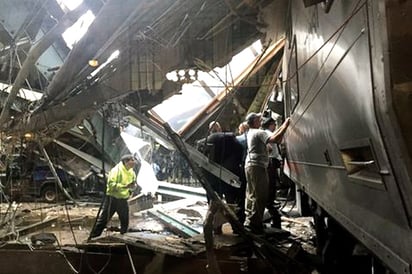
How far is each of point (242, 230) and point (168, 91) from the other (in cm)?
320

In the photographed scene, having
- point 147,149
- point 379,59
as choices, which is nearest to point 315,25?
point 379,59

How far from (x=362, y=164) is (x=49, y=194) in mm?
13130

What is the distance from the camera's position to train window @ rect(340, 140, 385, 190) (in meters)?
2.11

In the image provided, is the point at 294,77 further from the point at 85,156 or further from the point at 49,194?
the point at 49,194

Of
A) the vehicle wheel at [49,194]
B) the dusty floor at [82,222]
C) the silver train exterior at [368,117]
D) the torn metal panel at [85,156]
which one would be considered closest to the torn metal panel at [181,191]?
the dusty floor at [82,222]

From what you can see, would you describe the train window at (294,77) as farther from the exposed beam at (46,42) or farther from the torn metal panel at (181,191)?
the torn metal panel at (181,191)

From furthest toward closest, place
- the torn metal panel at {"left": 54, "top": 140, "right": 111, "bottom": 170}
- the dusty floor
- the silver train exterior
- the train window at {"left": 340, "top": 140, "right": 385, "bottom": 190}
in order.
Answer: the torn metal panel at {"left": 54, "top": 140, "right": 111, "bottom": 170} < the dusty floor < the train window at {"left": 340, "top": 140, "right": 385, "bottom": 190} < the silver train exterior

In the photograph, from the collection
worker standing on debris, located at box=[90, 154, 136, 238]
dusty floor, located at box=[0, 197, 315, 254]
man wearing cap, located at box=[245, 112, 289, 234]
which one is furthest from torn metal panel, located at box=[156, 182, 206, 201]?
man wearing cap, located at box=[245, 112, 289, 234]

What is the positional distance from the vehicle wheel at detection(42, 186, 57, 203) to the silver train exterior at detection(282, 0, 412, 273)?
38.9ft

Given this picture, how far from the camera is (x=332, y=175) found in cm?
327

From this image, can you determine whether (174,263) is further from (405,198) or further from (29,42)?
Result: (405,198)

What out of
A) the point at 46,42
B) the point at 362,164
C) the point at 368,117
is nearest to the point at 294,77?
the point at 46,42

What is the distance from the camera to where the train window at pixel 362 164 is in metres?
2.11

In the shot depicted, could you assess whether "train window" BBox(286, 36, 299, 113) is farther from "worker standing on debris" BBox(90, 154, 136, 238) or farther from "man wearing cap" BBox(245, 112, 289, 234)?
"worker standing on debris" BBox(90, 154, 136, 238)
